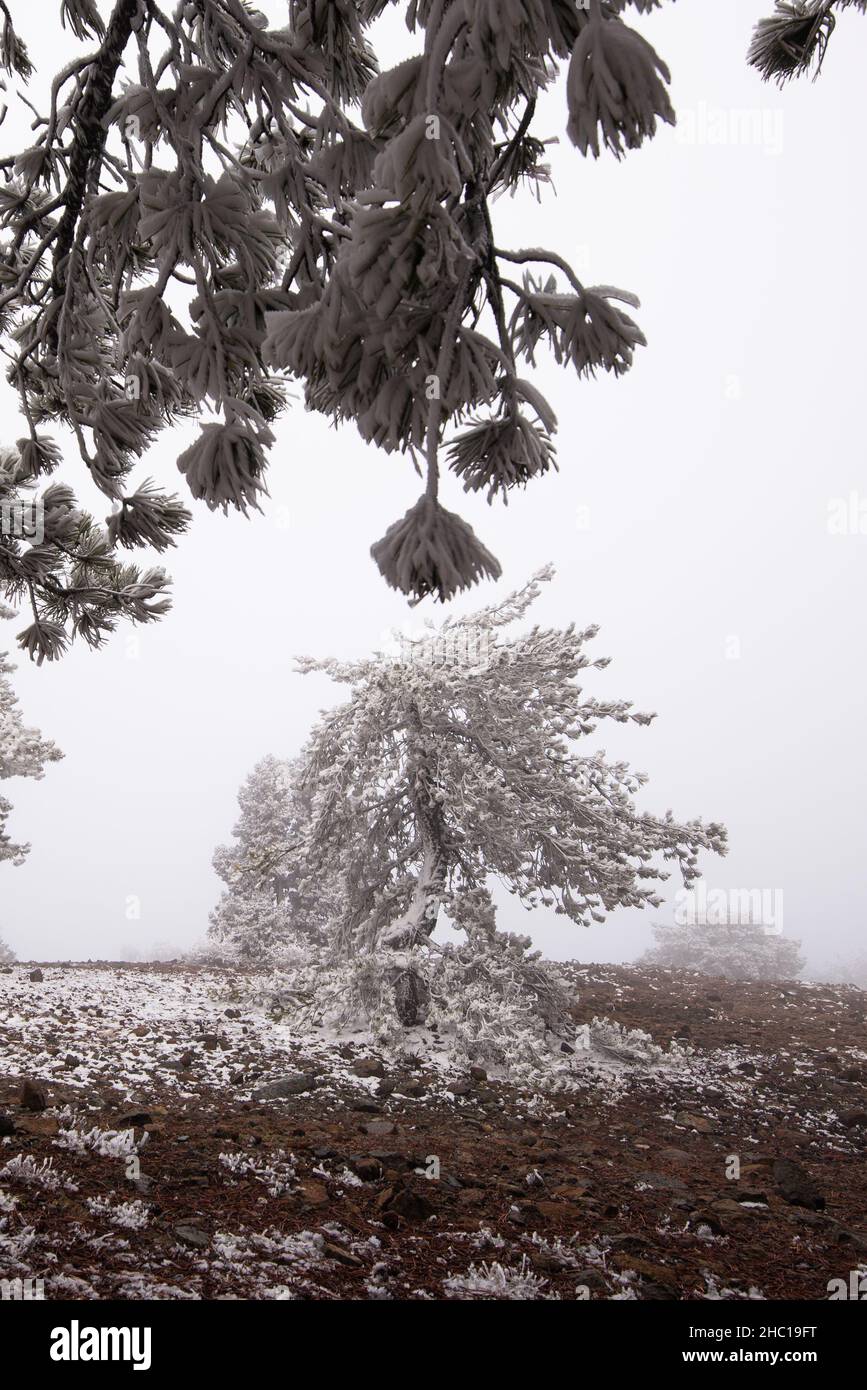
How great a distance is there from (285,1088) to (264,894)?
13.9m

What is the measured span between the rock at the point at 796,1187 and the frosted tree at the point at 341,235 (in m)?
5.25

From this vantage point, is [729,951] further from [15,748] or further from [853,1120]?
[15,748]

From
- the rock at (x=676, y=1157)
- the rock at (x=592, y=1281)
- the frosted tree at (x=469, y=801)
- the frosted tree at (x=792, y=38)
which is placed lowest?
the rock at (x=676, y=1157)

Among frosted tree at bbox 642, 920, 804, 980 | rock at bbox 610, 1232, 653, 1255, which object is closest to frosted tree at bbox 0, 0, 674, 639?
rock at bbox 610, 1232, 653, 1255

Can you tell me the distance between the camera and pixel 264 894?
20.2 m

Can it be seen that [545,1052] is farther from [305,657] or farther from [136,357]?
[136,357]

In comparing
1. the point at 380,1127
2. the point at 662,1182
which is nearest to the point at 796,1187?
the point at 662,1182

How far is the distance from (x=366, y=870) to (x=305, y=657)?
10.3ft

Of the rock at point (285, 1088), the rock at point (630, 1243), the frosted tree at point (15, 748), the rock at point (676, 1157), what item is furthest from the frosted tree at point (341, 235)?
the frosted tree at point (15, 748)

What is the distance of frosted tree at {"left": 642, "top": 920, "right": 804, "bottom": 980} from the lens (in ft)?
83.5

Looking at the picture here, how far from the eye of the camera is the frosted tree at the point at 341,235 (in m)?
1.57

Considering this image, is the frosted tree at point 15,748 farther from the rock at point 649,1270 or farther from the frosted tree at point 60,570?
the rock at point 649,1270
